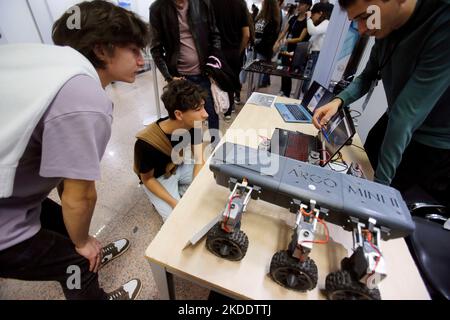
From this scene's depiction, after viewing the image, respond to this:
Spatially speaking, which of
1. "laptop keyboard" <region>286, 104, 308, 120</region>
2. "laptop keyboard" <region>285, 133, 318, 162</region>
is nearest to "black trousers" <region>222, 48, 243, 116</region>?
"laptop keyboard" <region>286, 104, 308, 120</region>

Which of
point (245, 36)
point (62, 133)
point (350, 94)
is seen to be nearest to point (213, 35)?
point (245, 36)

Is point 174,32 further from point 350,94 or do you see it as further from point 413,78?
point 413,78

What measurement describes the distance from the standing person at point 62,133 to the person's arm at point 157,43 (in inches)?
40.7

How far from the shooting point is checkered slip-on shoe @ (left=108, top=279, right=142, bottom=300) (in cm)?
107

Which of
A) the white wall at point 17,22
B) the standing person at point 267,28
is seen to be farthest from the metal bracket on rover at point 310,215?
the white wall at point 17,22

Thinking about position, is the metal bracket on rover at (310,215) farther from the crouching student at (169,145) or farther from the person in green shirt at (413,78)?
the crouching student at (169,145)

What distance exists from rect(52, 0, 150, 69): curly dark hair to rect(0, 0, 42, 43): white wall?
306 cm

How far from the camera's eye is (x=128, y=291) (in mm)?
1110

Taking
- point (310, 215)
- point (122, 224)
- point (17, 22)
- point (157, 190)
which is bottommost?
point (122, 224)

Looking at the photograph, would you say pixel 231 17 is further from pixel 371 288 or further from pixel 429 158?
pixel 371 288

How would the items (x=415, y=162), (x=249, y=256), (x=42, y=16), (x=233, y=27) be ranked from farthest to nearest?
(x=42, y=16) → (x=233, y=27) → (x=415, y=162) → (x=249, y=256)

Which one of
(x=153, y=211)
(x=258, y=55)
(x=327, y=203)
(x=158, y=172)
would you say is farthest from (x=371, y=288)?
(x=258, y=55)

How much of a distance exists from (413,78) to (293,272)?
0.73 m

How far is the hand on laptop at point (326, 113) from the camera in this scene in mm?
1078
